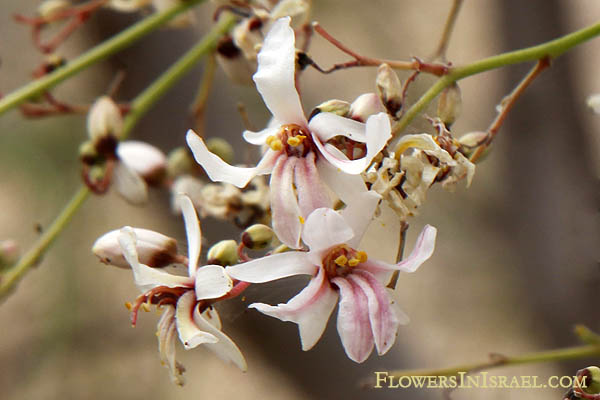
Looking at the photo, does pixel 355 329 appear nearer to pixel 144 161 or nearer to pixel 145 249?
pixel 145 249

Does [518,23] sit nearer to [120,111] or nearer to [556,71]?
[556,71]

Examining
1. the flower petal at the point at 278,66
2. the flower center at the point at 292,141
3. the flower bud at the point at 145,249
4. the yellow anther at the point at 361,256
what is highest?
the flower petal at the point at 278,66

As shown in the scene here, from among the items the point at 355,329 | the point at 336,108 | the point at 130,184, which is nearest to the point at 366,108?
the point at 336,108

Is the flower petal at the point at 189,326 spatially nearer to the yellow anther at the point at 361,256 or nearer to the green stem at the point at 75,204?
the yellow anther at the point at 361,256

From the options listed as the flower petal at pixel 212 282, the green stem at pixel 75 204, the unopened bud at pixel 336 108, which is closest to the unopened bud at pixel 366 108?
the unopened bud at pixel 336 108

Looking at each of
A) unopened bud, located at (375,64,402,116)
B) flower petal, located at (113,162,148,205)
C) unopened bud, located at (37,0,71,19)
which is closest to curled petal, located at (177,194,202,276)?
unopened bud, located at (375,64,402,116)

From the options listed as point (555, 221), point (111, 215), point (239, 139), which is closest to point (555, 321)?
point (555, 221)
